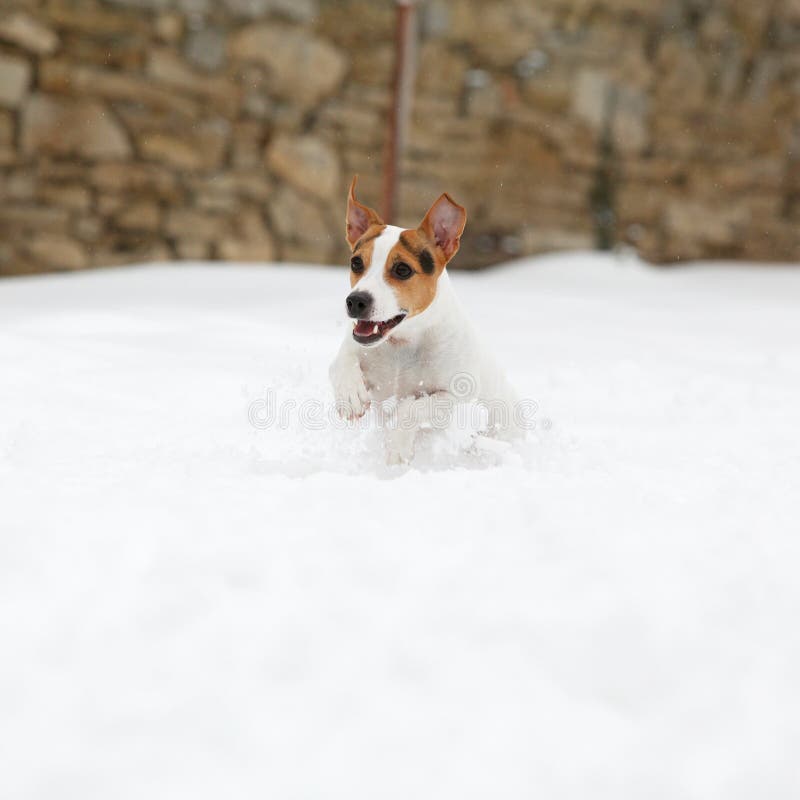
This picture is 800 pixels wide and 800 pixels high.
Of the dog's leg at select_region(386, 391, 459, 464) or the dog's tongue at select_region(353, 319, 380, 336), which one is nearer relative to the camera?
the dog's tongue at select_region(353, 319, 380, 336)

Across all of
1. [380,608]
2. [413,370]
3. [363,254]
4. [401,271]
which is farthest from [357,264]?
[380,608]

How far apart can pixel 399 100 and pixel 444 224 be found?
18.3ft

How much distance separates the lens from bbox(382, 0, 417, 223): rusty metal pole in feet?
24.7

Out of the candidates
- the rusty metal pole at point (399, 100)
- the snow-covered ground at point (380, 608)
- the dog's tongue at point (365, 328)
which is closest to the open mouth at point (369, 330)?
the dog's tongue at point (365, 328)

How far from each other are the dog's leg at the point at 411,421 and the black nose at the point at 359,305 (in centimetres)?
36

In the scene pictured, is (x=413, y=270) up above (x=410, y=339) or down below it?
above

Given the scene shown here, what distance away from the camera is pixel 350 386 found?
2590mm

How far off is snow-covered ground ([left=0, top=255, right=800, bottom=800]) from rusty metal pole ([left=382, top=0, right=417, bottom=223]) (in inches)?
193

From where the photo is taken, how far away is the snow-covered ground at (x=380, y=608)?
1385 millimetres

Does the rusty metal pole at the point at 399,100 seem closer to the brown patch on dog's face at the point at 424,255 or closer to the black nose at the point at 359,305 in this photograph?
the brown patch on dog's face at the point at 424,255

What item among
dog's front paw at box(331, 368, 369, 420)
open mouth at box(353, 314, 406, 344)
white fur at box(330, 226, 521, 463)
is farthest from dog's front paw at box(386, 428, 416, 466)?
open mouth at box(353, 314, 406, 344)

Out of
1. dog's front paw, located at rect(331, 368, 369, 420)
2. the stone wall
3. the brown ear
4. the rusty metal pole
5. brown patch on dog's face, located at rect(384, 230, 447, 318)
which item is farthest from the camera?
the rusty metal pole

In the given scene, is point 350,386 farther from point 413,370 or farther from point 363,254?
point 363,254

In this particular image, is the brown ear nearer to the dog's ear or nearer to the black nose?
the dog's ear
